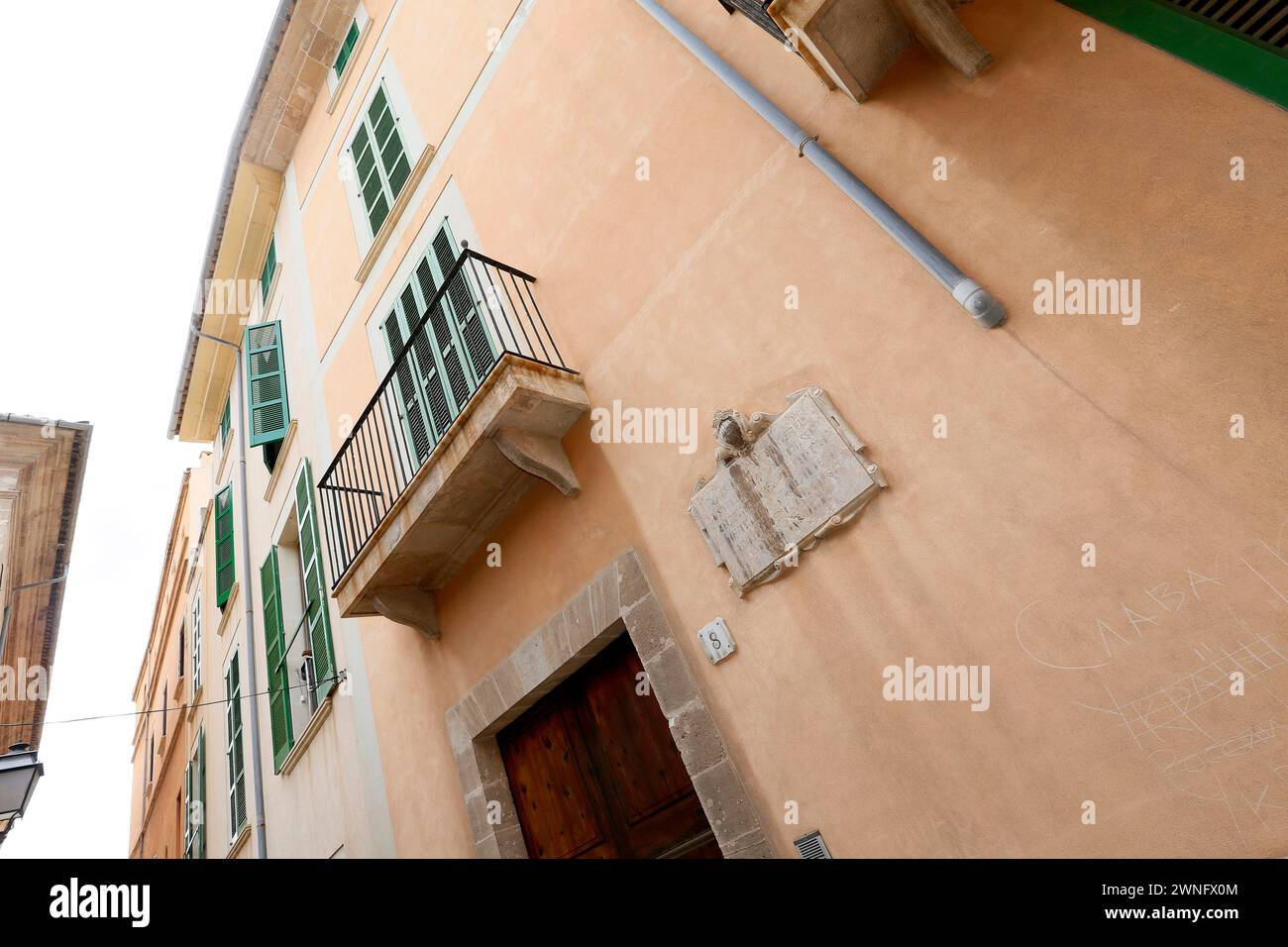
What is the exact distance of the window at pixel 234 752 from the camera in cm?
950

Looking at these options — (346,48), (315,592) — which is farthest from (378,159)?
(315,592)

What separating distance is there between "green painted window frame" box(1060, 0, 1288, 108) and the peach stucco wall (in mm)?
55

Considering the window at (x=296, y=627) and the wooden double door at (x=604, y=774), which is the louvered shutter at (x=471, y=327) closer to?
the wooden double door at (x=604, y=774)

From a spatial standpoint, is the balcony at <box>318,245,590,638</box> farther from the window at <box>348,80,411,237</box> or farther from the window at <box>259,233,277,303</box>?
the window at <box>259,233,277,303</box>

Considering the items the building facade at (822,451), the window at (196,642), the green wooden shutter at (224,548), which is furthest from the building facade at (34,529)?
the building facade at (822,451)

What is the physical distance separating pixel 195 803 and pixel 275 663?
4224 mm

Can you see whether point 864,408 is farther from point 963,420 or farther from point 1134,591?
point 1134,591

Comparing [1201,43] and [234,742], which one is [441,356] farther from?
[234,742]

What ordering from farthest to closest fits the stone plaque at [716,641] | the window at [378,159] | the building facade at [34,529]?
1. the building facade at [34,529]
2. the window at [378,159]
3. the stone plaque at [716,641]

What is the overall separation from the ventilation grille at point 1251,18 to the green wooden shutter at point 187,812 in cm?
1378

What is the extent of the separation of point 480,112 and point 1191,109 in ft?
18.3

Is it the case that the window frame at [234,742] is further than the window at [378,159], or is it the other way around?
the window frame at [234,742]

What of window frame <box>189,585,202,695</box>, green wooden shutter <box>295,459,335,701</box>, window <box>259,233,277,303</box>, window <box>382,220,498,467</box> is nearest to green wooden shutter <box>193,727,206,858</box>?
window frame <box>189,585,202,695</box>
